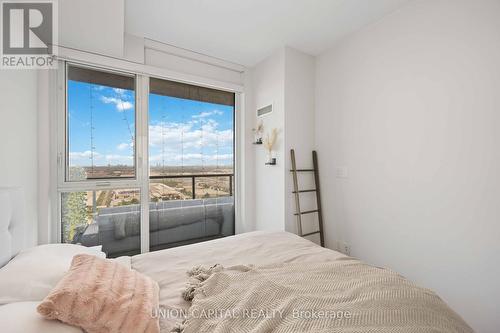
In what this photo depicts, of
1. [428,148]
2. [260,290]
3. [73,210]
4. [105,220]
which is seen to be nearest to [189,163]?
[105,220]

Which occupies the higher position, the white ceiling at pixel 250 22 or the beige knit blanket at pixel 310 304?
the white ceiling at pixel 250 22

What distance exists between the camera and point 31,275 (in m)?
0.94

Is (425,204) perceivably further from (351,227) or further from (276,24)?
(276,24)

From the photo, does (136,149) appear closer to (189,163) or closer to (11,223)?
(189,163)

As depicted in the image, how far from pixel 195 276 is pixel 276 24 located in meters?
2.34

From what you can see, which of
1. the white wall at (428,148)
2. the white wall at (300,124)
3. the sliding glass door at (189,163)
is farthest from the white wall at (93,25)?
the white wall at (428,148)

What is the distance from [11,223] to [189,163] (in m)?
1.70

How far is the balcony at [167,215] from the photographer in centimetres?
227

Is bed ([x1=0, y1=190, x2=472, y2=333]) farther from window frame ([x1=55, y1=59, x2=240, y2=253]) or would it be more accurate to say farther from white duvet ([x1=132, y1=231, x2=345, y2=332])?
window frame ([x1=55, y1=59, x2=240, y2=253])

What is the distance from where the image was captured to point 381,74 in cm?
213

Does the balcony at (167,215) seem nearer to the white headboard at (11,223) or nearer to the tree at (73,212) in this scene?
the tree at (73,212)

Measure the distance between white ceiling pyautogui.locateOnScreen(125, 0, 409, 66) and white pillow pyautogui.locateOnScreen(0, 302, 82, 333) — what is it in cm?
223

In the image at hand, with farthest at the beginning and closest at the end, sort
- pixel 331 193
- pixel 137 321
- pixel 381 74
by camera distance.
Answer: pixel 331 193 < pixel 381 74 < pixel 137 321

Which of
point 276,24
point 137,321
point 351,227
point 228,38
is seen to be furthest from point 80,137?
point 351,227
